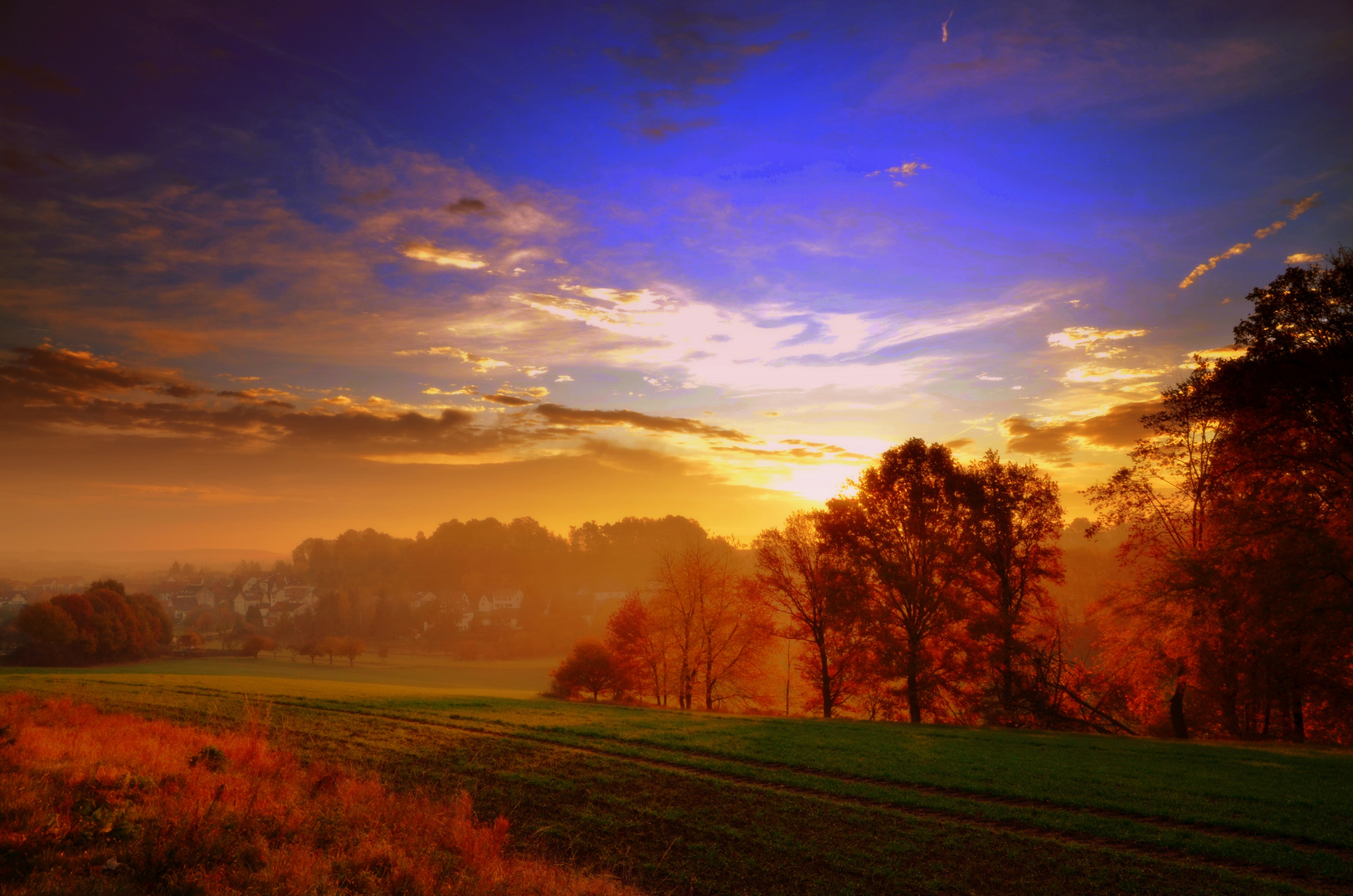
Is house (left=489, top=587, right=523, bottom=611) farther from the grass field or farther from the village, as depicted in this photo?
the grass field

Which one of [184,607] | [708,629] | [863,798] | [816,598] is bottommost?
[184,607]

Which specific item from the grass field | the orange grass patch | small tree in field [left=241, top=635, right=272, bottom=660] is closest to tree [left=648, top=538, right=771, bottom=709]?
the grass field

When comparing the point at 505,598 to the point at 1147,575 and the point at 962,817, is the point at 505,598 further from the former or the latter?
the point at 962,817

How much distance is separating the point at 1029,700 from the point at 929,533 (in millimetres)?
9058

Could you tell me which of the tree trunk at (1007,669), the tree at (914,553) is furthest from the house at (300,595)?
the tree trunk at (1007,669)

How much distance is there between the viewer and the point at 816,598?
3603 centimetres

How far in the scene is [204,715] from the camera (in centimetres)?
2394

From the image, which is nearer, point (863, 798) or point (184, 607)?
point (863, 798)

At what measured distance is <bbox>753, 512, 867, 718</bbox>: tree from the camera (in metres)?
34.2

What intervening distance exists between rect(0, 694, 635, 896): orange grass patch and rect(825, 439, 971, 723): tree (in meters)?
24.9

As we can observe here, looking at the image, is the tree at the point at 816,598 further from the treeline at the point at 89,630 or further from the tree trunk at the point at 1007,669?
the treeline at the point at 89,630

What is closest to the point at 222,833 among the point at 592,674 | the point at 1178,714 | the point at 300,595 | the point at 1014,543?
the point at 1014,543

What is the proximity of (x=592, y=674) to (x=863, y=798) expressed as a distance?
33717 millimetres

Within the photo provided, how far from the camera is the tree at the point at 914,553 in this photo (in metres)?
32.3
